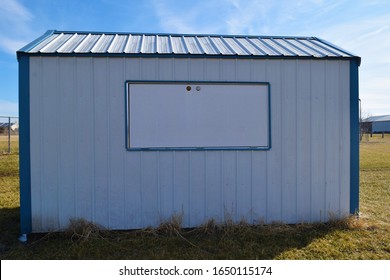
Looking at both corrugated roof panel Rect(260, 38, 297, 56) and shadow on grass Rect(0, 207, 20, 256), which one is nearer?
shadow on grass Rect(0, 207, 20, 256)

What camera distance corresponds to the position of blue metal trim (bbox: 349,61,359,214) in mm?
4543

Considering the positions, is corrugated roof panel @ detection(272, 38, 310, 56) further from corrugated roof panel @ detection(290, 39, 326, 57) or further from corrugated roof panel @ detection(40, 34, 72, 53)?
corrugated roof panel @ detection(40, 34, 72, 53)

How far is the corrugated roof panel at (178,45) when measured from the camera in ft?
14.5

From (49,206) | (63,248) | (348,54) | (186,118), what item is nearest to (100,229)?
(63,248)

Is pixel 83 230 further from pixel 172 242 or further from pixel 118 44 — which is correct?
pixel 118 44

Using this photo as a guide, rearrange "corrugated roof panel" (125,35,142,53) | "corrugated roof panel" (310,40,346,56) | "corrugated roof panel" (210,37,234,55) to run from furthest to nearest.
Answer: "corrugated roof panel" (310,40,346,56), "corrugated roof panel" (210,37,234,55), "corrugated roof panel" (125,35,142,53)

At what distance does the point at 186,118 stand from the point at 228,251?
2.11m

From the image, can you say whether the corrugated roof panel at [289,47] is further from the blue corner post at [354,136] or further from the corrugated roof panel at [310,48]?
the blue corner post at [354,136]

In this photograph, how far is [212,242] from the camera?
3822mm

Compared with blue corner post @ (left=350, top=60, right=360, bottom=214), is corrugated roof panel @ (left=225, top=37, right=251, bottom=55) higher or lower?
higher

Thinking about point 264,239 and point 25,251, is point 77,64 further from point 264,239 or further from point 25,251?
point 264,239

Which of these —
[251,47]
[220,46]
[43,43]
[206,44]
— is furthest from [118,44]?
[251,47]

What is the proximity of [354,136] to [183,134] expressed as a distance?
296 centimetres

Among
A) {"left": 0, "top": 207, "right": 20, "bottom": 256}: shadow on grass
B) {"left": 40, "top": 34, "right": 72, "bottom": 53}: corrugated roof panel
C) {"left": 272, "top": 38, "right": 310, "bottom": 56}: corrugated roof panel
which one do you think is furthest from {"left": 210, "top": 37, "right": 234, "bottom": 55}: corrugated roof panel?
{"left": 0, "top": 207, "right": 20, "bottom": 256}: shadow on grass
